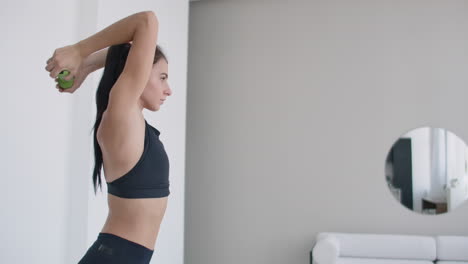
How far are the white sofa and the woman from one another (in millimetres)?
3101

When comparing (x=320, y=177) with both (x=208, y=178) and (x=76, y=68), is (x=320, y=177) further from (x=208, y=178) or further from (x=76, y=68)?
(x=76, y=68)

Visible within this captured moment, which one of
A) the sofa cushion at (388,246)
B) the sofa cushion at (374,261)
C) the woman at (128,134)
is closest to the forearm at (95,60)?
the woman at (128,134)

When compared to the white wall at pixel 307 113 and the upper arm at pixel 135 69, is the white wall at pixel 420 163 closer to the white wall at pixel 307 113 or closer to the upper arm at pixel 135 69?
the white wall at pixel 307 113

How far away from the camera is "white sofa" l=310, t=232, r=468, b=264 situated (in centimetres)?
434

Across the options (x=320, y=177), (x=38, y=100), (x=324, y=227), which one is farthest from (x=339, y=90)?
(x=38, y=100)

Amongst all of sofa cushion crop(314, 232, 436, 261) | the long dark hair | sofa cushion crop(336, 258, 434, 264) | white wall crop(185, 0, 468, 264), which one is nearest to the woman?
the long dark hair

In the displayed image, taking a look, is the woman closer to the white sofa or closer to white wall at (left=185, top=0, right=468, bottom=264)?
the white sofa

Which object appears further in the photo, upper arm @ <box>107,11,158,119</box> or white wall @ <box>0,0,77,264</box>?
white wall @ <box>0,0,77,264</box>

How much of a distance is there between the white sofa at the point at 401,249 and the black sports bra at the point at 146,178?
3103 mm

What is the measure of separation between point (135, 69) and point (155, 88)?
16 centimetres

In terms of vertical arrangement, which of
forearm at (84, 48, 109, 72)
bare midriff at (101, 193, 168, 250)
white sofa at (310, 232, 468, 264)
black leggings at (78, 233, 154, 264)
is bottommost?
white sofa at (310, 232, 468, 264)

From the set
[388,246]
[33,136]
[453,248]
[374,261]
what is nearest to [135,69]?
[33,136]

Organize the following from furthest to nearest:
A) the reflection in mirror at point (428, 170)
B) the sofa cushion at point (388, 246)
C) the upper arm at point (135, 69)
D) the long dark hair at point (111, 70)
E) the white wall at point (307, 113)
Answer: the white wall at point (307, 113) < the reflection in mirror at point (428, 170) < the sofa cushion at point (388, 246) < the long dark hair at point (111, 70) < the upper arm at point (135, 69)

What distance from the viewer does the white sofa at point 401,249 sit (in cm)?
434
